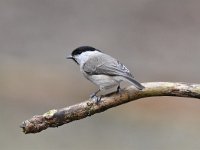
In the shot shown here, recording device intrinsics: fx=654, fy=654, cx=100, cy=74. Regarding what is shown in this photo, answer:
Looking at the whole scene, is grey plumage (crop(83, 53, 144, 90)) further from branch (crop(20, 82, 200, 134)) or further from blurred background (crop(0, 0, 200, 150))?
blurred background (crop(0, 0, 200, 150))

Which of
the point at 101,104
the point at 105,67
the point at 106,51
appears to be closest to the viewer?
the point at 101,104

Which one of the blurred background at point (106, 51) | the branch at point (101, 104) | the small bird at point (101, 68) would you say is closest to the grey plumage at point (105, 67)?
the small bird at point (101, 68)

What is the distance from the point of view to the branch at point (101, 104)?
9.11ft

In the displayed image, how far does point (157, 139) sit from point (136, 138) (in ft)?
0.62

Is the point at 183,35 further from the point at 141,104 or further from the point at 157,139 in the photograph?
the point at 157,139

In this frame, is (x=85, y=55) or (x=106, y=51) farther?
(x=106, y=51)

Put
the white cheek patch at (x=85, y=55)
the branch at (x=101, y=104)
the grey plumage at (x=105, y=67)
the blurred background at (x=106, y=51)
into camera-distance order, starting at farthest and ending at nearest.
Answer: the blurred background at (x=106, y=51), the white cheek patch at (x=85, y=55), the grey plumage at (x=105, y=67), the branch at (x=101, y=104)

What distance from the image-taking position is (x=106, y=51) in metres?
8.20

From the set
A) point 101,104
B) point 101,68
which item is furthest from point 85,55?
point 101,104

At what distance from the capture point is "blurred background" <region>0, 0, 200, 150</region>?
5949mm

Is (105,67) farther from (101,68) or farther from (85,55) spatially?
(85,55)

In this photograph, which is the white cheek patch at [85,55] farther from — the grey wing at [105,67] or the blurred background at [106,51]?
the blurred background at [106,51]

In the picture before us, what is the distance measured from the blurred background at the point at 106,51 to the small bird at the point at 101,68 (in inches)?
101

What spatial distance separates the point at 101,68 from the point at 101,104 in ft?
1.16
